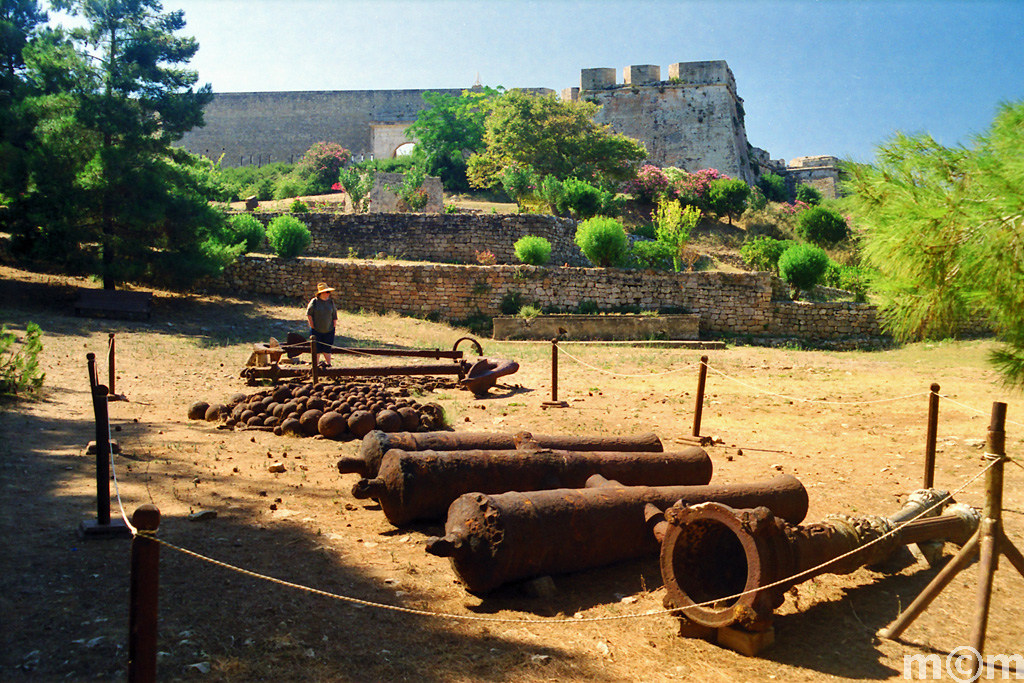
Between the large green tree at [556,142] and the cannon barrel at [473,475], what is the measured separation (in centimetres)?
2353

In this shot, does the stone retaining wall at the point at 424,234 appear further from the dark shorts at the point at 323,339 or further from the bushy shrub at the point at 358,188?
the dark shorts at the point at 323,339

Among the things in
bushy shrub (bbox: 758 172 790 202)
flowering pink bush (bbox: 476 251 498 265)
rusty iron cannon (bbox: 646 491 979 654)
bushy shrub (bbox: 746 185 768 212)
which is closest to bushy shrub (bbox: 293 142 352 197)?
flowering pink bush (bbox: 476 251 498 265)

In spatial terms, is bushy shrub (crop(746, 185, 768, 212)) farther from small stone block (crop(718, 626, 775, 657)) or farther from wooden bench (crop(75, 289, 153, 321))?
small stone block (crop(718, 626, 775, 657))

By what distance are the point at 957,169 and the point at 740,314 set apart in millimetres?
14330

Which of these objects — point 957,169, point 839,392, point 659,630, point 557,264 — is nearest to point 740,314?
point 557,264

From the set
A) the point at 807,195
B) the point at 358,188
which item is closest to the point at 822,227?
the point at 807,195

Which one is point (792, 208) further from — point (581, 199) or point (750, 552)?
point (750, 552)

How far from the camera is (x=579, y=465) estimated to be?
488cm

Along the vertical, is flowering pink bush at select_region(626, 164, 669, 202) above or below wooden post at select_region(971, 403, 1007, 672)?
above

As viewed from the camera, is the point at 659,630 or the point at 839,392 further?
the point at 839,392

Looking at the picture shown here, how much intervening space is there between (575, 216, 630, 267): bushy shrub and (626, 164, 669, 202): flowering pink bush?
420 inches

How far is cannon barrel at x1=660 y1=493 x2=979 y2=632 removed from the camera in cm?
331

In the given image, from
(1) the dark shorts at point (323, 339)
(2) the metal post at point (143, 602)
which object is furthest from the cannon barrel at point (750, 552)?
(1) the dark shorts at point (323, 339)

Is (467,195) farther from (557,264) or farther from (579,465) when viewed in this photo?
(579,465)
